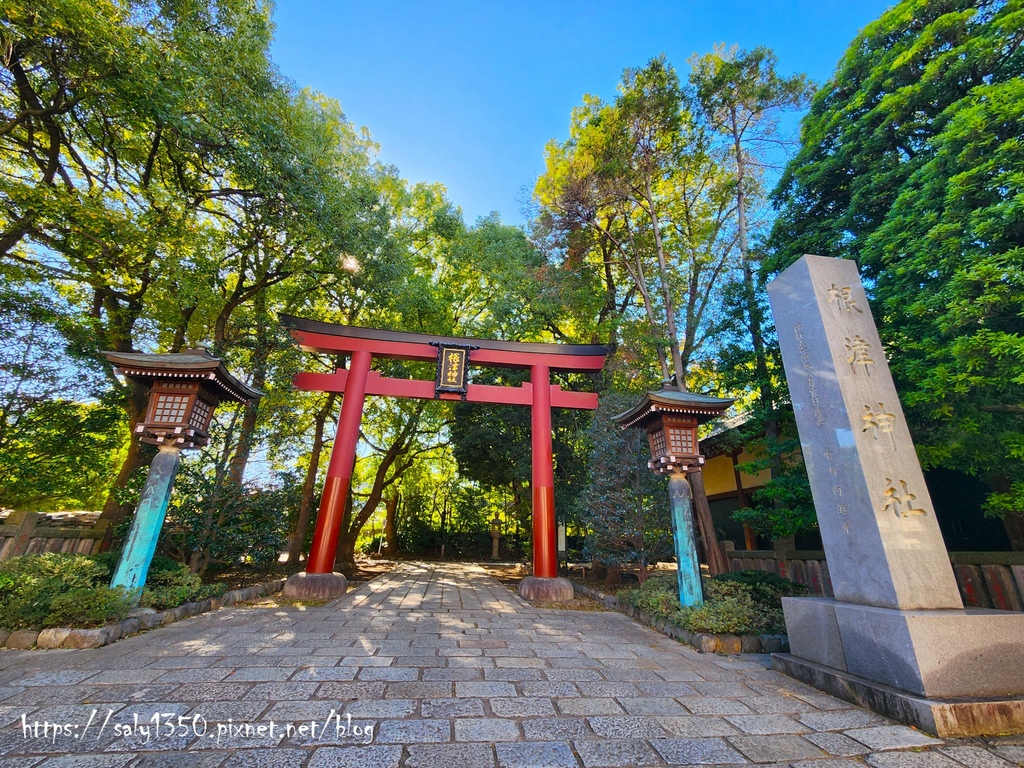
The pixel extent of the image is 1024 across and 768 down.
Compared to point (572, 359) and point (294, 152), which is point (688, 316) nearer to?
point (572, 359)

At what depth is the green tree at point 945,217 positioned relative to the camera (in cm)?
450

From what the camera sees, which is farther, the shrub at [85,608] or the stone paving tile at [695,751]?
the shrub at [85,608]

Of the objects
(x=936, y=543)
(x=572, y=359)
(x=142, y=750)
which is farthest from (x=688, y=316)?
(x=142, y=750)

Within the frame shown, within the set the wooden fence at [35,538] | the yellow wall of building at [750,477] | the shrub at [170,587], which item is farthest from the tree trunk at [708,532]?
the wooden fence at [35,538]

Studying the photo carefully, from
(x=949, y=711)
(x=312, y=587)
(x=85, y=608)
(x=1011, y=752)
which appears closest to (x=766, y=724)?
(x=949, y=711)

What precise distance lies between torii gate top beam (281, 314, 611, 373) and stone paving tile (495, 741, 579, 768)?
24.6ft

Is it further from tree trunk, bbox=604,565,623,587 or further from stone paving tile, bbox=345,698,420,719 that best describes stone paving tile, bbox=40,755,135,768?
tree trunk, bbox=604,565,623,587

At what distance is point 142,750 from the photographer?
214 cm

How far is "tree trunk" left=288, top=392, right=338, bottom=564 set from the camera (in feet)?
35.7

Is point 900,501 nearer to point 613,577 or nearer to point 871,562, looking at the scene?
point 871,562

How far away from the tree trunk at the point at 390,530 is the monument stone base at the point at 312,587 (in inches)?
424

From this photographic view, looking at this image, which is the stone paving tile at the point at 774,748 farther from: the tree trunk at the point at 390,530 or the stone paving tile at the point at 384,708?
the tree trunk at the point at 390,530

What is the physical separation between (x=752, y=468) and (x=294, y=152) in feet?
34.7

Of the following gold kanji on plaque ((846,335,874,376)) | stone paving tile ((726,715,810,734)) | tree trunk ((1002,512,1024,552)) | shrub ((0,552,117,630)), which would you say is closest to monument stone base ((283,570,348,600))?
shrub ((0,552,117,630))
